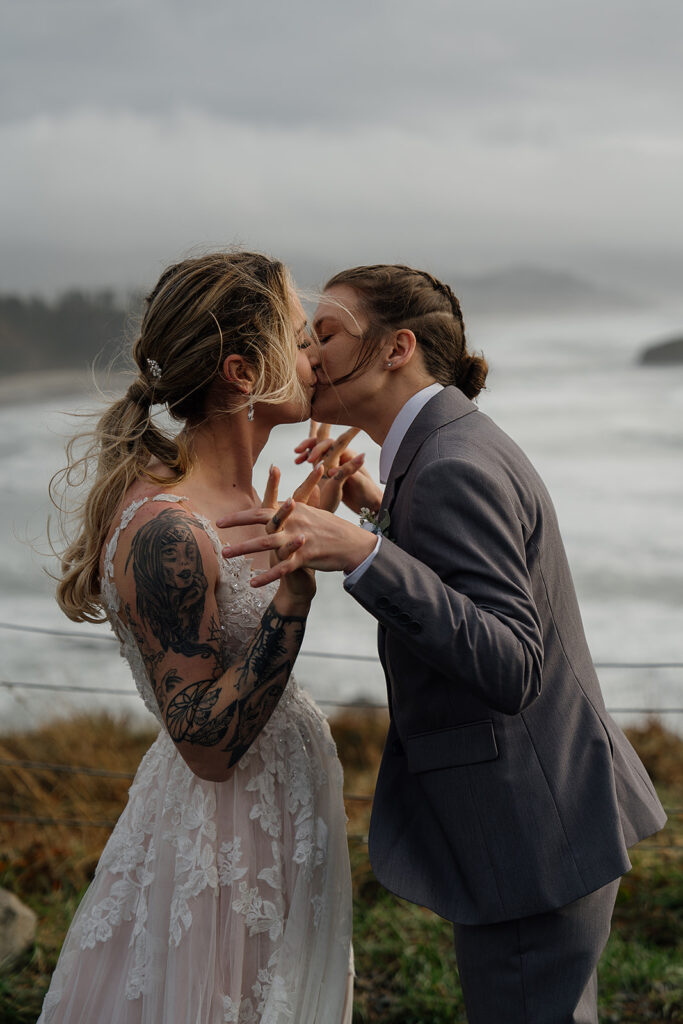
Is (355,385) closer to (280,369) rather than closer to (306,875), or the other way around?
(280,369)

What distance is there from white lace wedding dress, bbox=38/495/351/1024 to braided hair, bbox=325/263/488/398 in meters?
0.64

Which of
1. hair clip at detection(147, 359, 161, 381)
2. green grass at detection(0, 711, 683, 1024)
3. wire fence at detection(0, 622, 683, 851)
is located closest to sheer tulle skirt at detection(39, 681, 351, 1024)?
hair clip at detection(147, 359, 161, 381)

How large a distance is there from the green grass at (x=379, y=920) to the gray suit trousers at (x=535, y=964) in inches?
53.2

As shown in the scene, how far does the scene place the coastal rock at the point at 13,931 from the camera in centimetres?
348

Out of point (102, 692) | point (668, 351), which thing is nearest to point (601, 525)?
point (668, 351)

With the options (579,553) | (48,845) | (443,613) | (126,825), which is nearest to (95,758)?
(48,845)

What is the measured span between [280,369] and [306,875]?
3.90 feet

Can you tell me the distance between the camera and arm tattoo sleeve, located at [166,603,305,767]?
6.48 ft

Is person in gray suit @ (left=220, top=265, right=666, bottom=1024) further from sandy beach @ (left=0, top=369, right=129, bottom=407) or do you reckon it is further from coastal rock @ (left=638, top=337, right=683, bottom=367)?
sandy beach @ (left=0, top=369, right=129, bottom=407)

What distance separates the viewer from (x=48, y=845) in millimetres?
4484

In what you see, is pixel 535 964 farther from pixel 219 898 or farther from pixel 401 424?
pixel 401 424

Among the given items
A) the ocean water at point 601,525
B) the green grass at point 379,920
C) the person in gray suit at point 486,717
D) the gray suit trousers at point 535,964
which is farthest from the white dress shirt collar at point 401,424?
the ocean water at point 601,525

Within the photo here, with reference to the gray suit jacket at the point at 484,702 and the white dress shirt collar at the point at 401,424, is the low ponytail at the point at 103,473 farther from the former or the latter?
the gray suit jacket at the point at 484,702

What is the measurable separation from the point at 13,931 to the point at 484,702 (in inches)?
100
